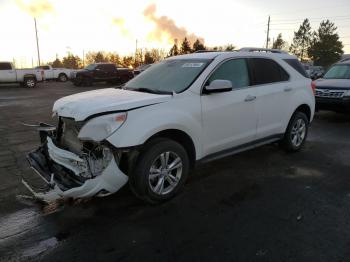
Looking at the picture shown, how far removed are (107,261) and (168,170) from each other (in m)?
1.40

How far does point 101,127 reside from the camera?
145 inches

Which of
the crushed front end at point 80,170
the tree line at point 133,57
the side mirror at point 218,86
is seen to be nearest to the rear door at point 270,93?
the side mirror at point 218,86

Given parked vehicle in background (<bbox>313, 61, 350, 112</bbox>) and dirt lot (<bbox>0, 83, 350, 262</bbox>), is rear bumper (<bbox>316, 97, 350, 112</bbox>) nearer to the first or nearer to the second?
parked vehicle in background (<bbox>313, 61, 350, 112</bbox>)

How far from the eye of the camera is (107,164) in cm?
372

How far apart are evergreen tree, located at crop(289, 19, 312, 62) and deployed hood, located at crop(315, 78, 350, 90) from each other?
252 ft

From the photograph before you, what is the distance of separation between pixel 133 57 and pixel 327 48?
41.4 m

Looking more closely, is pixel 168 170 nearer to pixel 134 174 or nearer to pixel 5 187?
pixel 134 174

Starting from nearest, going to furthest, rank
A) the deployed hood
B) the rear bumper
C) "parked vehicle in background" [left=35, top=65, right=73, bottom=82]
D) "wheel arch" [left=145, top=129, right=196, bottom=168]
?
"wheel arch" [left=145, top=129, right=196, bottom=168] → the rear bumper → the deployed hood → "parked vehicle in background" [left=35, top=65, right=73, bottom=82]

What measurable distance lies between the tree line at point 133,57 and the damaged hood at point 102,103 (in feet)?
158

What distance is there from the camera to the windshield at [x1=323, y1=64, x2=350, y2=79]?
10555 mm

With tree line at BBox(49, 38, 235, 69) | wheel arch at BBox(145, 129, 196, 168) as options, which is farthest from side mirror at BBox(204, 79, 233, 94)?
tree line at BBox(49, 38, 235, 69)

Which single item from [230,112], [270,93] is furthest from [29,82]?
[230,112]

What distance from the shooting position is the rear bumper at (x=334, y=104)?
9461 millimetres

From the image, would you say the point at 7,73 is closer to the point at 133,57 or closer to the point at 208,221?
the point at 208,221
